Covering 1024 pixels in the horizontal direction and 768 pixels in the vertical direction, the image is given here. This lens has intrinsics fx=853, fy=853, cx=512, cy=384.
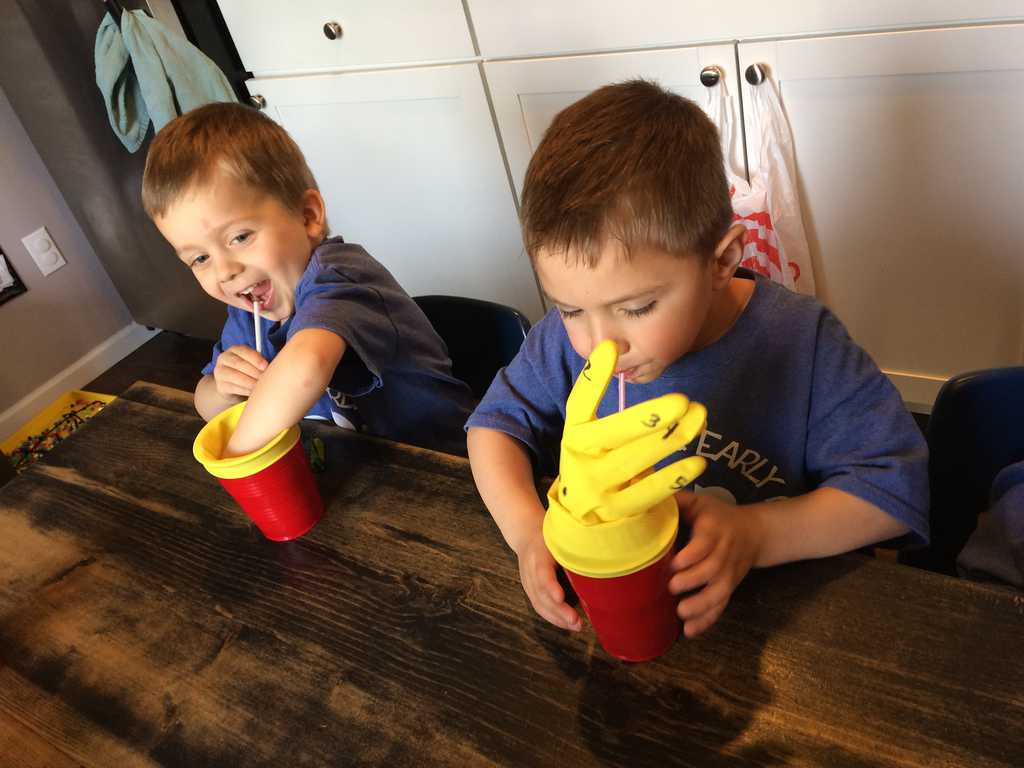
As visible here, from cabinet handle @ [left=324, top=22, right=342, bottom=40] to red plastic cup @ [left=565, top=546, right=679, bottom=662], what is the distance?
1.61 meters

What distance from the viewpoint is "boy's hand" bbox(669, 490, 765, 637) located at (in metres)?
0.61

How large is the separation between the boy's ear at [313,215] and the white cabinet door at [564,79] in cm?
48

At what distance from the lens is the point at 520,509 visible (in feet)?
2.48

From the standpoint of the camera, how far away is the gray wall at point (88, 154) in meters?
2.09

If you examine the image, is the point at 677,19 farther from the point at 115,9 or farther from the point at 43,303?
the point at 43,303

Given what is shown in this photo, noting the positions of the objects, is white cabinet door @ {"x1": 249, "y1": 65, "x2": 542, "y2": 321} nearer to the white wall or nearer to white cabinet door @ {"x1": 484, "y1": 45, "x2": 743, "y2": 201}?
white cabinet door @ {"x1": 484, "y1": 45, "x2": 743, "y2": 201}

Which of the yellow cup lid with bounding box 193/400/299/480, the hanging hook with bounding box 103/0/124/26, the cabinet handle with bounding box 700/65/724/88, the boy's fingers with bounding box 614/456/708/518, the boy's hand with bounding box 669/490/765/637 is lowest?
the boy's hand with bounding box 669/490/765/637

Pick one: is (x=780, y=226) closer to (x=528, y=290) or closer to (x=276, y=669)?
(x=528, y=290)

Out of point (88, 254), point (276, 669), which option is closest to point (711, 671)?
point (276, 669)

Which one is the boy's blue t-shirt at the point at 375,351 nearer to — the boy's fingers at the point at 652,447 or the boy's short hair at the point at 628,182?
the boy's short hair at the point at 628,182

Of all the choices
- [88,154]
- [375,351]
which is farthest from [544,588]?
[88,154]

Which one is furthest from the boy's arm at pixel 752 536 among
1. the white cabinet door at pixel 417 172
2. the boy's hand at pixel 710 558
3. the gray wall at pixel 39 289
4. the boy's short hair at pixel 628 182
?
the gray wall at pixel 39 289

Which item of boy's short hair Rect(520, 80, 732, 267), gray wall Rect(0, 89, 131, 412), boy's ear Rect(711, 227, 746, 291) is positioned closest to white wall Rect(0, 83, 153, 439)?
gray wall Rect(0, 89, 131, 412)

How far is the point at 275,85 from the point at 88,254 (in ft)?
3.44
